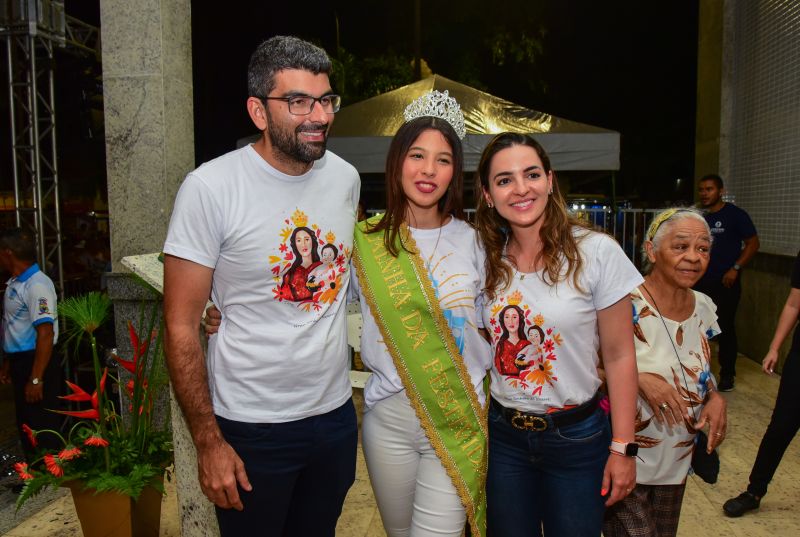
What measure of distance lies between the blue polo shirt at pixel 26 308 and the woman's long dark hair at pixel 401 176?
335 centimetres

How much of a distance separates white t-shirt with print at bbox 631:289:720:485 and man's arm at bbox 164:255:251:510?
1362 mm

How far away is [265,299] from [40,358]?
133 inches

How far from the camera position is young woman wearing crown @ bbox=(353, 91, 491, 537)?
2.16 m

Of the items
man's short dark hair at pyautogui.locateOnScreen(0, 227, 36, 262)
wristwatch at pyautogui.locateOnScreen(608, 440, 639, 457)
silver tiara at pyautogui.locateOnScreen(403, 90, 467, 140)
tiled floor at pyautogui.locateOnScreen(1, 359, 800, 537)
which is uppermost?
silver tiara at pyautogui.locateOnScreen(403, 90, 467, 140)

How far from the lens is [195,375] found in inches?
Answer: 74.2

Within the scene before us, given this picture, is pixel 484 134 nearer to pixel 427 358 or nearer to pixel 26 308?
pixel 26 308

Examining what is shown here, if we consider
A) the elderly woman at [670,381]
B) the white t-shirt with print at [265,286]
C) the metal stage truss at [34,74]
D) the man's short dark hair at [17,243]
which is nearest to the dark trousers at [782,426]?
the elderly woman at [670,381]

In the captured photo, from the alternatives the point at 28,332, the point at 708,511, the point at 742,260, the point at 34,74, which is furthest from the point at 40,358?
the point at 742,260

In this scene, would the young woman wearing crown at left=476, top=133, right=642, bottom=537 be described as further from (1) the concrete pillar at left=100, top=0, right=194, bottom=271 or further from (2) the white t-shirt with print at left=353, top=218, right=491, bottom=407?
(1) the concrete pillar at left=100, top=0, right=194, bottom=271

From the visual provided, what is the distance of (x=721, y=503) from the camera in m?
3.80

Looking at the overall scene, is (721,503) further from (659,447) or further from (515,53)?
(515,53)

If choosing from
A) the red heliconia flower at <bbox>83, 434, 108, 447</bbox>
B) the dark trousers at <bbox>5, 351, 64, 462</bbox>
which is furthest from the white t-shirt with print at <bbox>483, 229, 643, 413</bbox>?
the dark trousers at <bbox>5, 351, 64, 462</bbox>

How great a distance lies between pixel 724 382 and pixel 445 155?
5.08 meters

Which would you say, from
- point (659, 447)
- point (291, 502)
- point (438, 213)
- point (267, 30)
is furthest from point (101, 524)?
point (267, 30)
